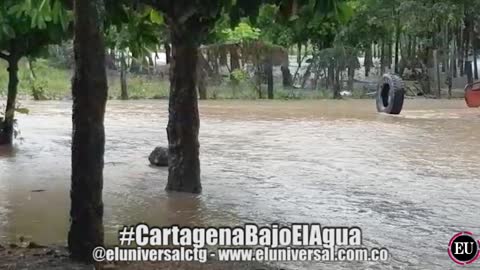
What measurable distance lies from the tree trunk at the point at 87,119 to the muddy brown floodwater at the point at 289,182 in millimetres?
1446

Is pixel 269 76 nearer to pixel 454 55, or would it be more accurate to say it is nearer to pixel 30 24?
pixel 454 55

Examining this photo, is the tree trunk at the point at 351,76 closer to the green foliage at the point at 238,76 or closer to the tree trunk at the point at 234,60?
the green foliage at the point at 238,76

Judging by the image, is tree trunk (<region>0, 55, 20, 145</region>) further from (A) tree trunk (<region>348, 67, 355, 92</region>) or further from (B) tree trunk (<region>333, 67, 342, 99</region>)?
(A) tree trunk (<region>348, 67, 355, 92</region>)

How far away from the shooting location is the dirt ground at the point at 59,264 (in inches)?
196

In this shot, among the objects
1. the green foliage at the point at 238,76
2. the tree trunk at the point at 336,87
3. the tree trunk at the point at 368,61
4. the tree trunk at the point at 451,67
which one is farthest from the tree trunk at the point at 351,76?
the green foliage at the point at 238,76

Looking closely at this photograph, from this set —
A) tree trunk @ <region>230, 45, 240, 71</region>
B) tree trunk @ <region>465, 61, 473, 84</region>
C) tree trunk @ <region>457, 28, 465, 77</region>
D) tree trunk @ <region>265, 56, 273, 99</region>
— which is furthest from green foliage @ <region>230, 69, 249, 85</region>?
tree trunk @ <region>465, 61, 473, 84</region>

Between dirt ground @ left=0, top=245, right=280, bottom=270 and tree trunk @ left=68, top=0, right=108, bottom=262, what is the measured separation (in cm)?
16

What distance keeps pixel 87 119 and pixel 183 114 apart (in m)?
4.01

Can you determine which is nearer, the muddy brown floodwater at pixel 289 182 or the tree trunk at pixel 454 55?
the muddy brown floodwater at pixel 289 182

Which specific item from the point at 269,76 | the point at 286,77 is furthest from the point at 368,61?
the point at 269,76

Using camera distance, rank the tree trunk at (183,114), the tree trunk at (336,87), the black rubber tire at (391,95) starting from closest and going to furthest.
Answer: the tree trunk at (183,114)
the black rubber tire at (391,95)
the tree trunk at (336,87)

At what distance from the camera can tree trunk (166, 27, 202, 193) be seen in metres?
8.89

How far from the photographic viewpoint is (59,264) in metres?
5.04

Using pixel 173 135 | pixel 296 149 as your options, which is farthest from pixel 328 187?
pixel 296 149
